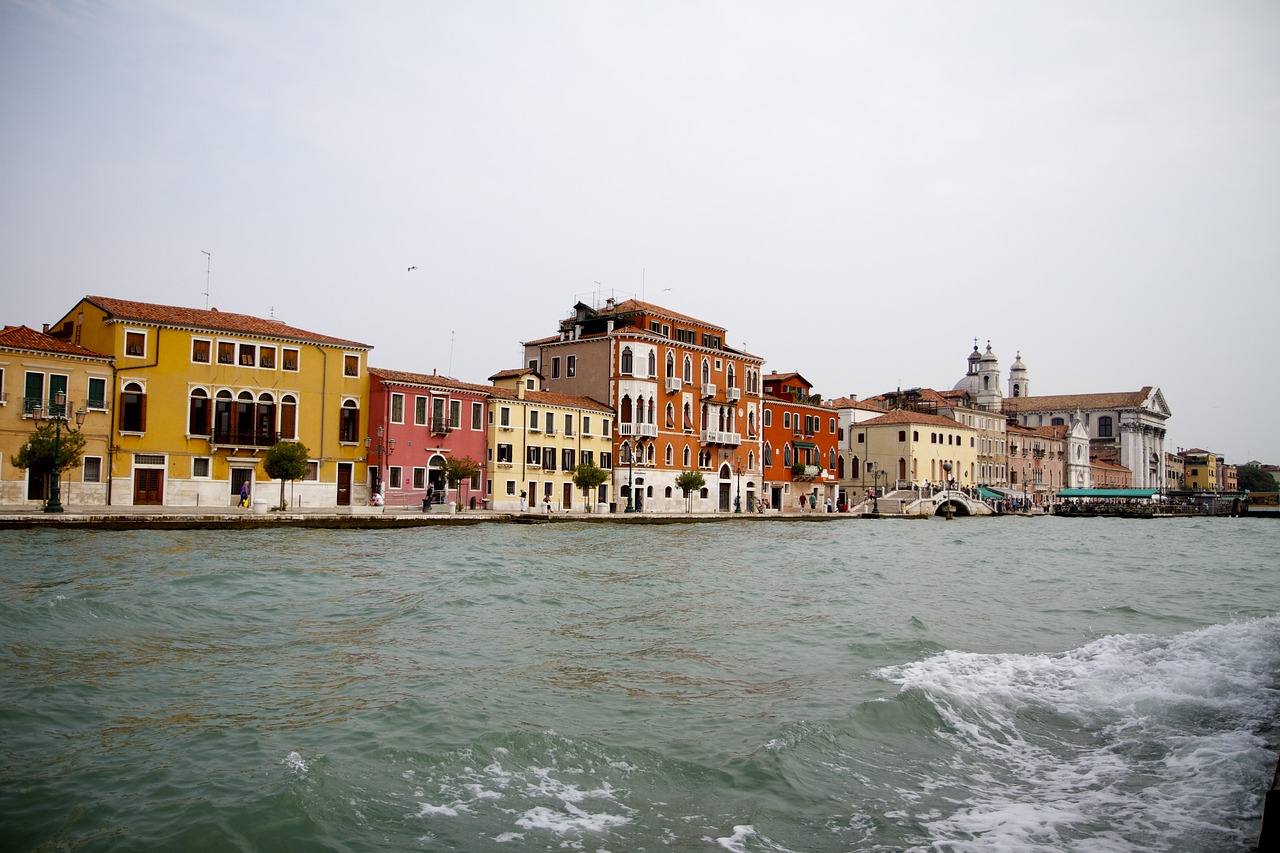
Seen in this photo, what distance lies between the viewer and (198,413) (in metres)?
34.2

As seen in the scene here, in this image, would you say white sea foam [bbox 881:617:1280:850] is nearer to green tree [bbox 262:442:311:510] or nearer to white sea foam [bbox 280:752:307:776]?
white sea foam [bbox 280:752:307:776]

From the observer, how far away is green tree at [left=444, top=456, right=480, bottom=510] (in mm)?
38469

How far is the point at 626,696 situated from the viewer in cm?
847

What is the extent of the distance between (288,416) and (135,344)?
587cm

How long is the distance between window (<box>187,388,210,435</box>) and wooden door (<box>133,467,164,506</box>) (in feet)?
5.95

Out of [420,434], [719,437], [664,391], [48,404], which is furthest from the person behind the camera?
[719,437]

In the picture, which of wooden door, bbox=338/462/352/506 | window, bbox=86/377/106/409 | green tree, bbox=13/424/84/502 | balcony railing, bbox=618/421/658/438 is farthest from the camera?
balcony railing, bbox=618/421/658/438

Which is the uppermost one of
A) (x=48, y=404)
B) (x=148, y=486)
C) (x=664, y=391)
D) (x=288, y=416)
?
(x=664, y=391)

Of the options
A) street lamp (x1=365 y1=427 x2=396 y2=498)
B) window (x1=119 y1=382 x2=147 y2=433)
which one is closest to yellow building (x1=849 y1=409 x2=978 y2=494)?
street lamp (x1=365 y1=427 x2=396 y2=498)

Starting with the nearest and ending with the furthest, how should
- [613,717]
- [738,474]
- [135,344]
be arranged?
[613,717]
[135,344]
[738,474]

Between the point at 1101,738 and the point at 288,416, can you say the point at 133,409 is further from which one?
the point at 1101,738

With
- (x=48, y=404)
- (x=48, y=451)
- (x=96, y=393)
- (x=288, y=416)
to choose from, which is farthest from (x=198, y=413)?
(x=48, y=451)

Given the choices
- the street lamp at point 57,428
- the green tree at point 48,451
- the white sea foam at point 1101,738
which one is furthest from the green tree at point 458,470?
the white sea foam at point 1101,738

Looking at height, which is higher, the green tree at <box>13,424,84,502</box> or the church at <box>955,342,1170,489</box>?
the church at <box>955,342,1170,489</box>
